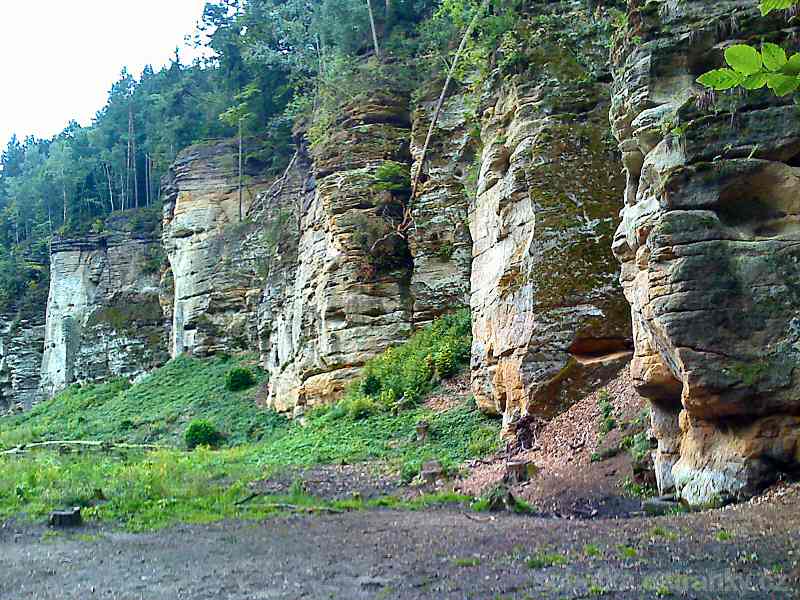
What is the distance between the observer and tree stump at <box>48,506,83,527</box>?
1173 centimetres

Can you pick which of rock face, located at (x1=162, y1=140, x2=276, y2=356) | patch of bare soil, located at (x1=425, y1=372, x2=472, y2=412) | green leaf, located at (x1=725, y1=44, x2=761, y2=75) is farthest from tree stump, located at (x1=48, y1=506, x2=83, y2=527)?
rock face, located at (x1=162, y1=140, x2=276, y2=356)

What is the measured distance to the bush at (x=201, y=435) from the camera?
993 inches

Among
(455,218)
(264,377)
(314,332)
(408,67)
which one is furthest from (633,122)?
(264,377)

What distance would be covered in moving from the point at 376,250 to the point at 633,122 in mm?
13829

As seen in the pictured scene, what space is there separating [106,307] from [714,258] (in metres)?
41.2

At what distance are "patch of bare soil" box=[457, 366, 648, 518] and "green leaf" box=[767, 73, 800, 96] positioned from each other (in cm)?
787

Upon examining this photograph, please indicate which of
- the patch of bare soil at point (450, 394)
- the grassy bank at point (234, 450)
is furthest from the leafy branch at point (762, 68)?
the patch of bare soil at point (450, 394)

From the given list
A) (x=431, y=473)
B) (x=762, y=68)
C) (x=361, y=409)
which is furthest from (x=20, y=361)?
(x=762, y=68)

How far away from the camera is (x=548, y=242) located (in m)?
15.4

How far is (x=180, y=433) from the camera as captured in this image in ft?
90.6

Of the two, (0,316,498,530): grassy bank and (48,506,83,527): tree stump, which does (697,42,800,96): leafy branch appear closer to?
(0,316,498,530): grassy bank

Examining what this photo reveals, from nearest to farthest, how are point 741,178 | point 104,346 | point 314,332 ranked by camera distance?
point 741,178, point 314,332, point 104,346

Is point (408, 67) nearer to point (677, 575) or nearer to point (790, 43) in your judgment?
point (790, 43)

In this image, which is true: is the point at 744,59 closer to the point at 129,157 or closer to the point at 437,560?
the point at 437,560
